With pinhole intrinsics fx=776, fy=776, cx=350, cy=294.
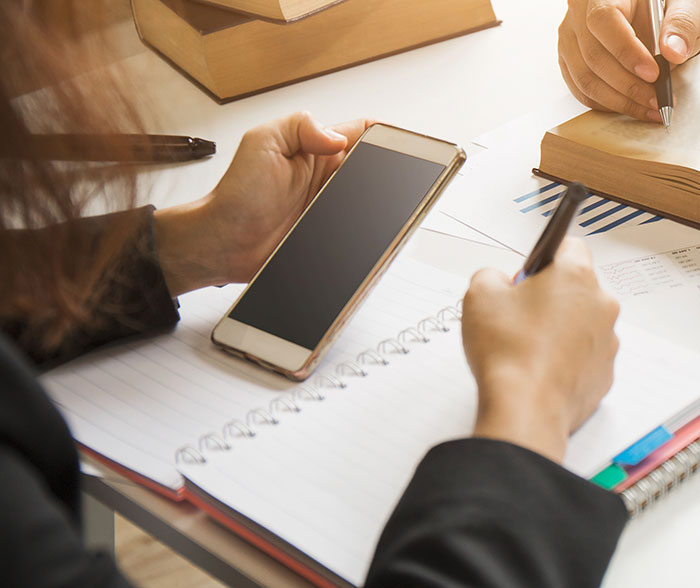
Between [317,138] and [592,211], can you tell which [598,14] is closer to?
[592,211]

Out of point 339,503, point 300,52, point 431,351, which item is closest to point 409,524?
point 339,503

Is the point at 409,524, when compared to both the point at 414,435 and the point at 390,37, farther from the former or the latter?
the point at 390,37

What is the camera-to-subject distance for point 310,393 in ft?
1.76

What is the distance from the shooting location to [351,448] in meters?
0.49

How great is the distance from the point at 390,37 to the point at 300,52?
4.8 inches

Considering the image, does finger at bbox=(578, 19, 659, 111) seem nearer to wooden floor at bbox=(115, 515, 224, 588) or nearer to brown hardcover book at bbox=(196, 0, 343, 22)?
brown hardcover book at bbox=(196, 0, 343, 22)

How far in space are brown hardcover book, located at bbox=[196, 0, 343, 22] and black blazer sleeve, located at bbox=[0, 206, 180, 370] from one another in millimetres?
357

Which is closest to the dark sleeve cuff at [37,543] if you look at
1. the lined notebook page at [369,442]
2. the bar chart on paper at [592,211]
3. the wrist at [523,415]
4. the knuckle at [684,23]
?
the lined notebook page at [369,442]

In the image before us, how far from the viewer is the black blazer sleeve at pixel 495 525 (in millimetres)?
388

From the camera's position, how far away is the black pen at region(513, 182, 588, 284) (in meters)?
0.45

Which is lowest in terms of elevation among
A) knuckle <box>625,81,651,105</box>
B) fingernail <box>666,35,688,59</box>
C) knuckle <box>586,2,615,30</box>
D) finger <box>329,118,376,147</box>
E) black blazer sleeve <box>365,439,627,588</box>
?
black blazer sleeve <box>365,439,627,588</box>

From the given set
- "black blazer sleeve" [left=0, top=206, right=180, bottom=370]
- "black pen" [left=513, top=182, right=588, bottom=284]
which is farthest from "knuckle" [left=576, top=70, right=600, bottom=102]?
Result: "black blazer sleeve" [left=0, top=206, right=180, bottom=370]

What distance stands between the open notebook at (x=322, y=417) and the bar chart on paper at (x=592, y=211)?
0.16 metres

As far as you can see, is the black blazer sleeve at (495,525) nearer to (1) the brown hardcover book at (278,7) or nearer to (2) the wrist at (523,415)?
(2) the wrist at (523,415)
